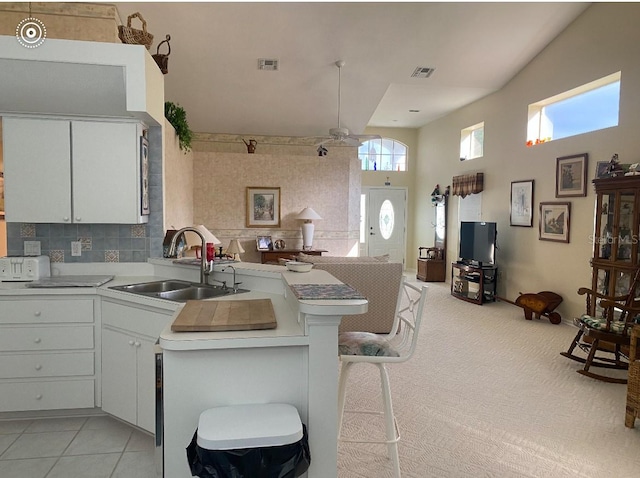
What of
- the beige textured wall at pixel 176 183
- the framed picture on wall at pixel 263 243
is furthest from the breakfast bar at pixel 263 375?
the framed picture on wall at pixel 263 243

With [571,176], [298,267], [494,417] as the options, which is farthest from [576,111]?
[298,267]

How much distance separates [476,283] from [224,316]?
227 inches

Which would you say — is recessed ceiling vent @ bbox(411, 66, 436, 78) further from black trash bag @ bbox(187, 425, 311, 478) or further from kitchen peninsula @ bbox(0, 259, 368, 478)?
black trash bag @ bbox(187, 425, 311, 478)

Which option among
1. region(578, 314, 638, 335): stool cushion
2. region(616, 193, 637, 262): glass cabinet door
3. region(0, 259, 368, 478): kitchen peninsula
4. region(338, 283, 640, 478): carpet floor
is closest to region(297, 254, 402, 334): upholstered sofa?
region(338, 283, 640, 478): carpet floor

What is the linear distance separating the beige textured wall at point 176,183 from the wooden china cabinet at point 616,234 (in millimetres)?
4283

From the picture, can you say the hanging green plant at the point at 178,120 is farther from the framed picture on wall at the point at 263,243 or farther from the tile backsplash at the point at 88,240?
the framed picture on wall at the point at 263,243

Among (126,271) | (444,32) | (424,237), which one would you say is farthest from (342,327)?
(424,237)

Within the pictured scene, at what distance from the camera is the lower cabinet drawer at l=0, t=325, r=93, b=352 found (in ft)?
8.70

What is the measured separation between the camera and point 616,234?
4.04 metres

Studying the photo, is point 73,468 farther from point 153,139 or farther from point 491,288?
point 491,288

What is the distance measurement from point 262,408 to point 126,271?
7.12 ft

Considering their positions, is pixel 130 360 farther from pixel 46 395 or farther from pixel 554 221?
pixel 554 221

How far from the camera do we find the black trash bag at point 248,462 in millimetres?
1342

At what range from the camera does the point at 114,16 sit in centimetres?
360
